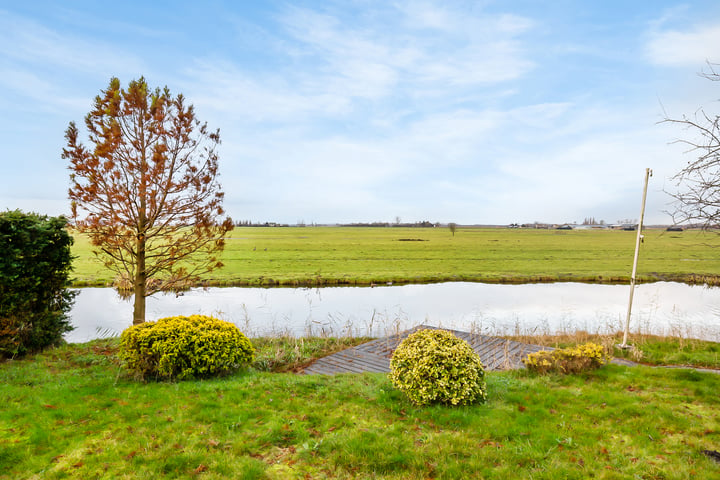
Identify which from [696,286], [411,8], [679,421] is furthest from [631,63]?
[696,286]

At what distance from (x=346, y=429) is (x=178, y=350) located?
3910 millimetres

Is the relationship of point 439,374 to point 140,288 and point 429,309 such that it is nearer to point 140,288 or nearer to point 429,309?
point 140,288

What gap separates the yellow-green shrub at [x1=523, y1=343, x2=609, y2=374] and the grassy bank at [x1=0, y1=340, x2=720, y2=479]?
1.24 ft

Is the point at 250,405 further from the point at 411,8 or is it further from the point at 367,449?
the point at 411,8

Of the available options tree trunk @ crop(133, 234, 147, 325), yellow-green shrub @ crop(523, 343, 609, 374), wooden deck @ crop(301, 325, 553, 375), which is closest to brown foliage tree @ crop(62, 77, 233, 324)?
tree trunk @ crop(133, 234, 147, 325)

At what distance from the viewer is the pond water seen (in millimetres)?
14719

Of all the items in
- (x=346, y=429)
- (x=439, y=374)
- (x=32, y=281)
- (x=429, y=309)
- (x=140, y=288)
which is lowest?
(x=429, y=309)

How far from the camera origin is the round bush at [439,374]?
5.76 meters

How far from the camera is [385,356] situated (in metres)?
9.70

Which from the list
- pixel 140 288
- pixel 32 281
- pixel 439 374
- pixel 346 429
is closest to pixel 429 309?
pixel 439 374

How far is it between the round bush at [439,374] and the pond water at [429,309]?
613 cm

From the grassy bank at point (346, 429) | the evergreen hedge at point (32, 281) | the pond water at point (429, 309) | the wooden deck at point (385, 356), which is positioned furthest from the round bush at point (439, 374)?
the evergreen hedge at point (32, 281)

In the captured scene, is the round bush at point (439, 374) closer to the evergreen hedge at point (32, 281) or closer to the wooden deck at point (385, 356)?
the wooden deck at point (385, 356)

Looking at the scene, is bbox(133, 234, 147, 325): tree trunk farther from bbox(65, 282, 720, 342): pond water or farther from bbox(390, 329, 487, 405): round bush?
bbox(390, 329, 487, 405): round bush
